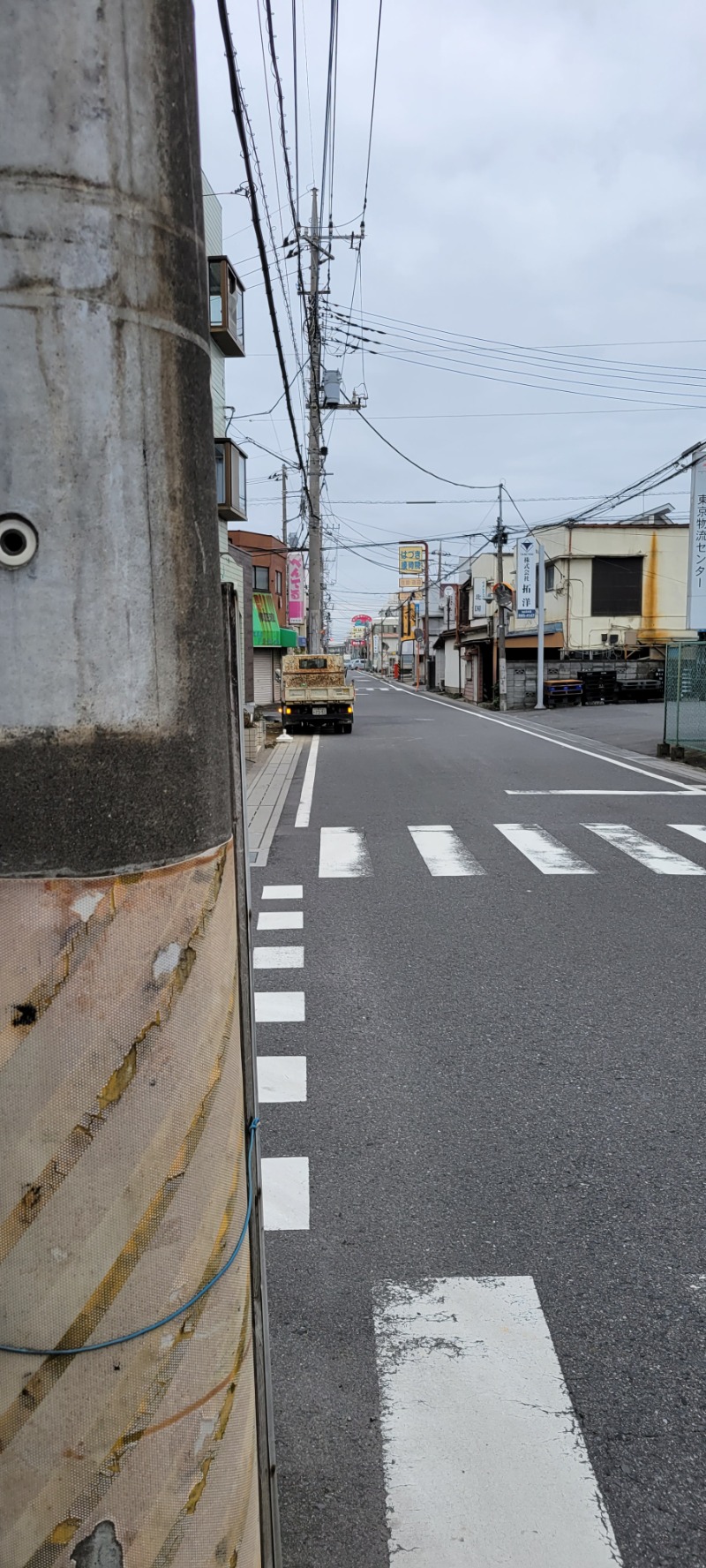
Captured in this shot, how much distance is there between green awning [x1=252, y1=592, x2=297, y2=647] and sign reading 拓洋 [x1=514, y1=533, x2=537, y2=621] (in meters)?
10.3

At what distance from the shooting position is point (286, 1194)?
4.43m

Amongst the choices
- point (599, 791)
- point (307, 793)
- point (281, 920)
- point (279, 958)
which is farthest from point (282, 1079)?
point (599, 791)

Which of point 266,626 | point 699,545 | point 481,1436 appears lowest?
point 481,1436

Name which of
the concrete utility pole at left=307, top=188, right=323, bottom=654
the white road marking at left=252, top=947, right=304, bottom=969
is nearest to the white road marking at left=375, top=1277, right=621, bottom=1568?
the white road marking at left=252, top=947, right=304, bottom=969

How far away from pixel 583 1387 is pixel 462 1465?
511 mm

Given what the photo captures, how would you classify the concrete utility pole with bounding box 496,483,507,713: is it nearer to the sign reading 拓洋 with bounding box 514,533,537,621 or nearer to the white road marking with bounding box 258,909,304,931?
the sign reading 拓洋 with bounding box 514,533,537,621

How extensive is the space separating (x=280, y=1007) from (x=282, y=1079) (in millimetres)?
1080

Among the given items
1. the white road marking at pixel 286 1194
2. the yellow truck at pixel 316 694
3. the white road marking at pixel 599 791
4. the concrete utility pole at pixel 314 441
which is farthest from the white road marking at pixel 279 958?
the concrete utility pole at pixel 314 441

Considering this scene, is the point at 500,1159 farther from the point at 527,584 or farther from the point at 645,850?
the point at 527,584

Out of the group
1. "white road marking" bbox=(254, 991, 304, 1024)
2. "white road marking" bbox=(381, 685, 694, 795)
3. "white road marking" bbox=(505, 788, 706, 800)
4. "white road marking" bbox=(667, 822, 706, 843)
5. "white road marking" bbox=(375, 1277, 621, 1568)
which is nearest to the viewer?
"white road marking" bbox=(375, 1277, 621, 1568)

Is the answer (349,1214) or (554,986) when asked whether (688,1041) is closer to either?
(554,986)

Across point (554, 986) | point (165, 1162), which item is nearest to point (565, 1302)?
point (165, 1162)

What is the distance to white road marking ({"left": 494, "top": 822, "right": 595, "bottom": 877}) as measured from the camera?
10.5m

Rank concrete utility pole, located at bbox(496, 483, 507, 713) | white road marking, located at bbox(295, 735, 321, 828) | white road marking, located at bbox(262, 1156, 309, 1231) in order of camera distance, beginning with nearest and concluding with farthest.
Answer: white road marking, located at bbox(262, 1156, 309, 1231) < white road marking, located at bbox(295, 735, 321, 828) < concrete utility pole, located at bbox(496, 483, 507, 713)
